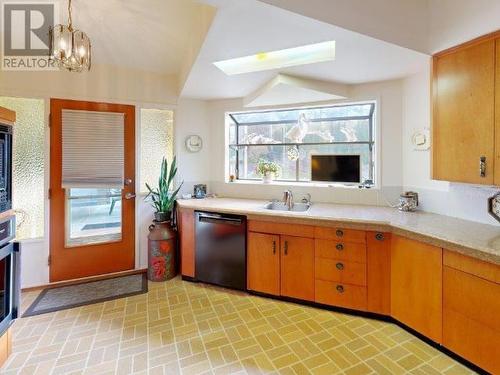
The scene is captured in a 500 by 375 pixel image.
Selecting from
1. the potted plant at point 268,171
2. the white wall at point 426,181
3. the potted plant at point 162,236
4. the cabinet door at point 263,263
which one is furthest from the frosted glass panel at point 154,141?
the white wall at point 426,181

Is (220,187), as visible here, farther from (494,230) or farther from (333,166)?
(494,230)

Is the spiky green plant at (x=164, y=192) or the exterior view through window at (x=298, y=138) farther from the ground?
the exterior view through window at (x=298, y=138)

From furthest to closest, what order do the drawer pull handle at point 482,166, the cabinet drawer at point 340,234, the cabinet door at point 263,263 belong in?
1. the cabinet door at point 263,263
2. the cabinet drawer at point 340,234
3. the drawer pull handle at point 482,166

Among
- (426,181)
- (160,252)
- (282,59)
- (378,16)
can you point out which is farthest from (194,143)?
(426,181)

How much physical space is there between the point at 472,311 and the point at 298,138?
2356mm

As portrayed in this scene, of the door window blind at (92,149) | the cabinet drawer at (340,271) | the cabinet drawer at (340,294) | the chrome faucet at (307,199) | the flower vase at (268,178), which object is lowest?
the cabinet drawer at (340,294)

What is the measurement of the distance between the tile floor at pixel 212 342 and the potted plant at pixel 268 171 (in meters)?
1.53

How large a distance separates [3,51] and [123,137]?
4.49 feet

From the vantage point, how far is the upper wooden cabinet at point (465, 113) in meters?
1.81

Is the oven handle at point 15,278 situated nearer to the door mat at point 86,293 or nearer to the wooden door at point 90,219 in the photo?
the door mat at point 86,293

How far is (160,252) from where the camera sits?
3.13 metres

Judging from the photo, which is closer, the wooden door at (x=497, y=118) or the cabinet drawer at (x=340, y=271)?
the wooden door at (x=497, y=118)

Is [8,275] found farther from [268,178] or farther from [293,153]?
[293,153]

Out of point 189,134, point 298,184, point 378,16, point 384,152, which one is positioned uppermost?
point 378,16
